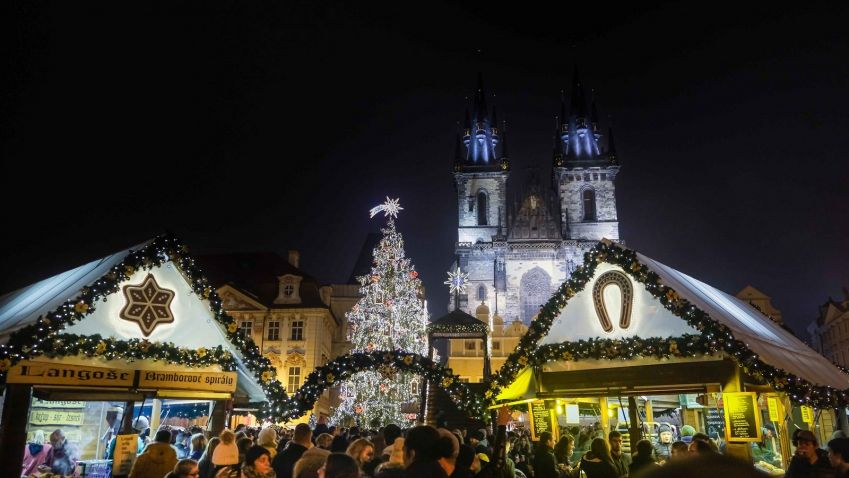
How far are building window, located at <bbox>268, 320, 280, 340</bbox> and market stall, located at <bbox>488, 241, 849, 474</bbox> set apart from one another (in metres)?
28.1

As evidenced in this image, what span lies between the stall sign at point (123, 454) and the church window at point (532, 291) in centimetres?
4487

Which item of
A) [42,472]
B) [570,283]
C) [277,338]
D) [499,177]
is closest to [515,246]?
[499,177]

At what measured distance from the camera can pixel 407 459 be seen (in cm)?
394

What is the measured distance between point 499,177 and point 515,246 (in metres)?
8.29

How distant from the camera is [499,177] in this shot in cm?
5759

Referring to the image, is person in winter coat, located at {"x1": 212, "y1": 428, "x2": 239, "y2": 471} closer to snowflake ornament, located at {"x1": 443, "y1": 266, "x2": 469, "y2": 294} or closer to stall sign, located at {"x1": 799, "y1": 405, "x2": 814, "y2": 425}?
stall sign, located at {"x1": 799, "y1": 405, "x2": 814, "y2": 425}

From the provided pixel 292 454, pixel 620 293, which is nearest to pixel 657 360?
pixel 620 293

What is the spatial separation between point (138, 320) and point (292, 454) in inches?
218

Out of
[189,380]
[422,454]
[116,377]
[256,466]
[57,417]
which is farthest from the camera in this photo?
[57,417]

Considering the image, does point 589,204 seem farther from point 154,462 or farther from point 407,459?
point 407,459

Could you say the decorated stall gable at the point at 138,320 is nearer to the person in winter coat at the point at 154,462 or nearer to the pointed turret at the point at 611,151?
the person in winter coat at the point at 154,462

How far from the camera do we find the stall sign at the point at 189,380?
998cm

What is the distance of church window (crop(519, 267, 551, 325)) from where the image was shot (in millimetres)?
51750

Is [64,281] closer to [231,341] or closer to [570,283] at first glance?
[231,341]
